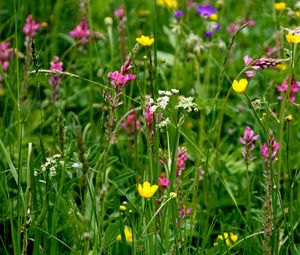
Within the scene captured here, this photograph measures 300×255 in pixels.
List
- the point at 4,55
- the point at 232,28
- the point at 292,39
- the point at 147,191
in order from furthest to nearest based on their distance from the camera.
Answer: the point at 232,28 < the point at 4,55 < the point at 292,39 < the point at 147,191

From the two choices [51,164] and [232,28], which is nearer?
[51,164]

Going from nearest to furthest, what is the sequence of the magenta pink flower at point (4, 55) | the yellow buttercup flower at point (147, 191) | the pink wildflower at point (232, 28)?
the yellow buttercup flower at point (147, 191), the magenta pink flower at point (4, 55), the pink wildflower at point (232, 28)

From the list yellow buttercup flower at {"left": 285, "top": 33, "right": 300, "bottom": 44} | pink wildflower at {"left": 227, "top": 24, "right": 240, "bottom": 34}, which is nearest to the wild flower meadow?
yellow buttercup flower at {"left": 285, "top": 33, "right": 300, "bottom": 44}

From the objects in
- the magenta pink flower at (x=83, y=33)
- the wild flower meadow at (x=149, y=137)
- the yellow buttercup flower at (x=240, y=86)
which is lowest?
the wild flower meadow at (x=149, y=137)

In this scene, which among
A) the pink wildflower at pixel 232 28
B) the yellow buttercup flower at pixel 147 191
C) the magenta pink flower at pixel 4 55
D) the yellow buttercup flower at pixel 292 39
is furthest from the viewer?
the pink wildflower at pixel 232 28

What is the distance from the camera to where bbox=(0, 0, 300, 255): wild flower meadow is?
68.0 inches

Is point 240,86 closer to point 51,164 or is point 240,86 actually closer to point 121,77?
point 121,77

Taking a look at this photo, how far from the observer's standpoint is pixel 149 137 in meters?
1.76

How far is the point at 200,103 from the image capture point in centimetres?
260

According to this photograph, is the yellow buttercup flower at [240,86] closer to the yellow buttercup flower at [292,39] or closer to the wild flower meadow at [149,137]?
the wild flower meadow at [149,137]

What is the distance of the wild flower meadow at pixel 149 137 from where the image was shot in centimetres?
173

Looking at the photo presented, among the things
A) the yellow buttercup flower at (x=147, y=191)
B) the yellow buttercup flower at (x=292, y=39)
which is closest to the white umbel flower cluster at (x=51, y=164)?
the yellow buttercup flower at (x=147, y=191)

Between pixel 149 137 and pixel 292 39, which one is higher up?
pixel 292 39

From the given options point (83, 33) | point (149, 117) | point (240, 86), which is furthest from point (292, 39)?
point (83, 33)
